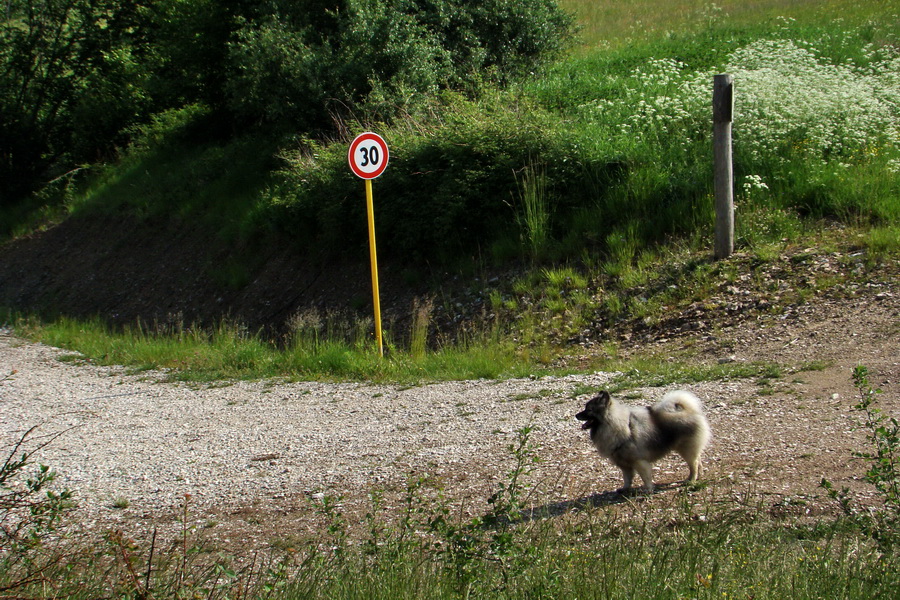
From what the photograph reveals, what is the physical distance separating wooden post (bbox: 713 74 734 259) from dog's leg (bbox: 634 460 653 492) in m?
6.98

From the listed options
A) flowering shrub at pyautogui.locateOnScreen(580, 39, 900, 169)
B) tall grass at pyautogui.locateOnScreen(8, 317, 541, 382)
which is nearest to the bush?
flowering shrub at pyautogui.locateOnScreen(580, 39, 900, 169)

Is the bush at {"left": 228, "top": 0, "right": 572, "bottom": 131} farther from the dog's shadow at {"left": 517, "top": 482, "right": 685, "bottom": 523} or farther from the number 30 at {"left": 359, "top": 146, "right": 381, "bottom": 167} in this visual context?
the dog's shadow at {"left": 517, "top": 482, "right": 685, "bottom": 523}

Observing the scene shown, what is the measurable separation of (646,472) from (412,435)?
112 inches

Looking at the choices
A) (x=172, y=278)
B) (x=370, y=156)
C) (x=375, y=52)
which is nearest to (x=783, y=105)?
(x=370, y=156)

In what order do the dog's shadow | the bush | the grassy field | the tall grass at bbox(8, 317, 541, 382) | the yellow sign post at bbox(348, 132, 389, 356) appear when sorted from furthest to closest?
1. the bush
2. the yellow sign post at bbox(348, 132, 389, 356)
3. the tall grass at bbox(8, 317, 541, 382)
4. the dog's shadow
5. the grassy field

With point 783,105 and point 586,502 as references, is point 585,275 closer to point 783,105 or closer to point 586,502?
point 783,105

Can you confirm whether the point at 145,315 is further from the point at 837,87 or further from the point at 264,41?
the point at 837,87

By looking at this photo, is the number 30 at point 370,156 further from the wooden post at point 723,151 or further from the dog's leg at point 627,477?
the dog's leg at point 627,477

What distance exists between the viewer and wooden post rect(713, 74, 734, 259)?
474 inches

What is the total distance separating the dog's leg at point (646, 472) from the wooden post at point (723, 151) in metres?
6.98

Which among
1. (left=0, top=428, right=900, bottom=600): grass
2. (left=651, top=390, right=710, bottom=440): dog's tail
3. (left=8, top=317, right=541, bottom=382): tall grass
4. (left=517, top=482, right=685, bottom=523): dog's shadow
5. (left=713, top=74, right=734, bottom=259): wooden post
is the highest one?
(left=713, top=74, right=734, bottom=259): wooden post

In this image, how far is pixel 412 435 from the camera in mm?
8312

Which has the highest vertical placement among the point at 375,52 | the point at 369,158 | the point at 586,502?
the point at 375,52

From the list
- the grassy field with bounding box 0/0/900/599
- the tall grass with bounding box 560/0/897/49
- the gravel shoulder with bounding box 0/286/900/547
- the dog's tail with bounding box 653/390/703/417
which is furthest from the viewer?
the tall grass with bounding box 560/0/897/49
